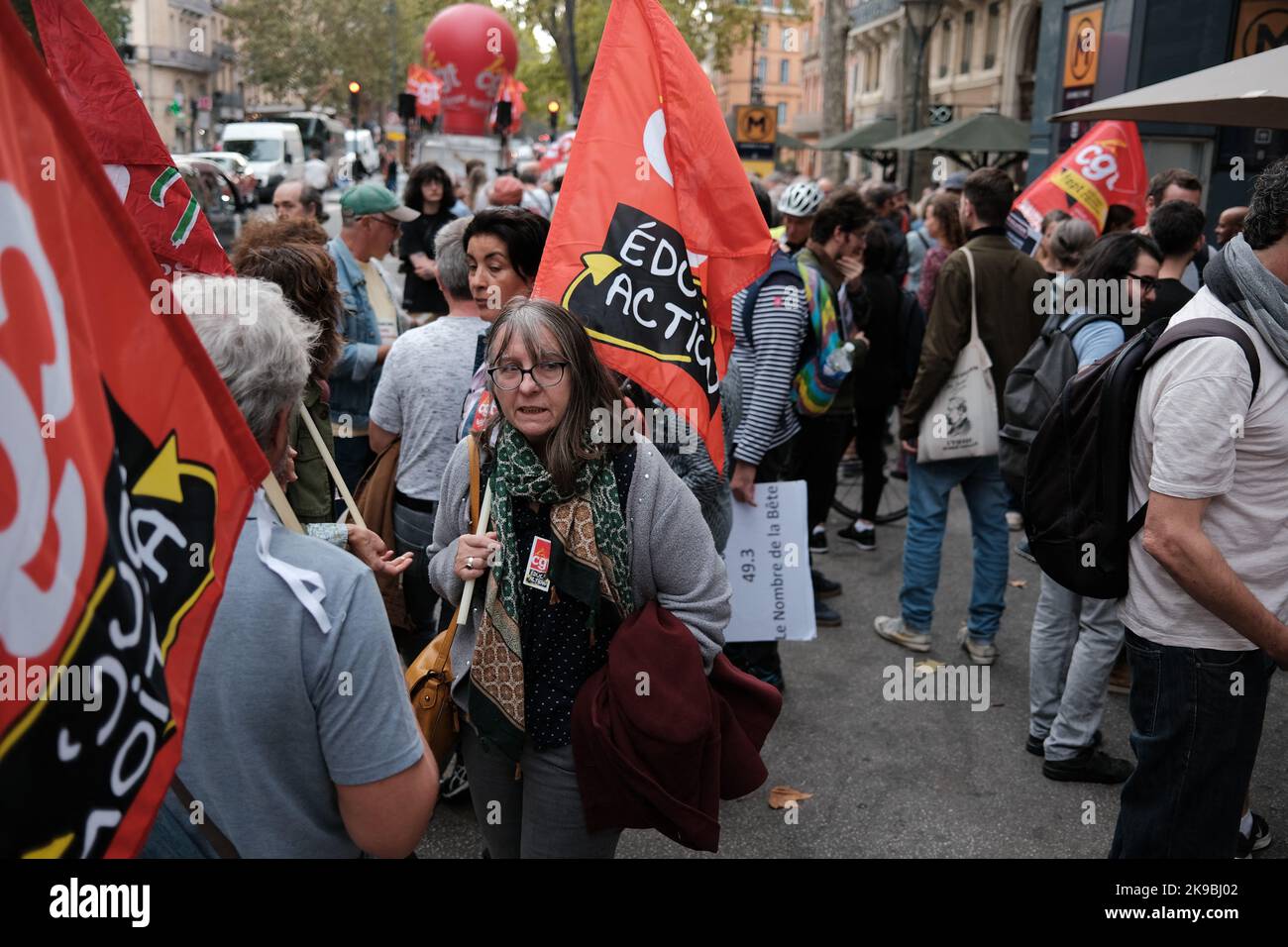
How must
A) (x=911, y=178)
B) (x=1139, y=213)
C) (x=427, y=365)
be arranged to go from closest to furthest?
(x=427, y=365), (x=1139, y=213), (x=911, y=178)

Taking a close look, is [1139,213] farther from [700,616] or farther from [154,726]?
[154,726]

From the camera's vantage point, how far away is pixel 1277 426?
2.45 meters

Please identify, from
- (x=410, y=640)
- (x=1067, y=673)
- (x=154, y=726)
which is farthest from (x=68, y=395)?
(x=1067, y=673)

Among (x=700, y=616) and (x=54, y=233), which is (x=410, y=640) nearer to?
(x=700, y=616)

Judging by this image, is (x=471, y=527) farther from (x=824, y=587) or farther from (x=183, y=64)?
(x=183, y=64)

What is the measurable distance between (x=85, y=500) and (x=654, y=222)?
85.0 inches

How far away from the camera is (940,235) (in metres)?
6.99

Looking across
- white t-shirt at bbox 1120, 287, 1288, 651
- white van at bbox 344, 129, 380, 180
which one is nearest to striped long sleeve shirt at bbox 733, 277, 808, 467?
white t-shirt at bbox 1120, 287, 1288, 651

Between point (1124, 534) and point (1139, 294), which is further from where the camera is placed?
point (1139, 294)

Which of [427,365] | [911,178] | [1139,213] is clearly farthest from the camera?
[911,178]

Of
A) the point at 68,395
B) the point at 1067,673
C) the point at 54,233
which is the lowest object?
the point at 1067,673

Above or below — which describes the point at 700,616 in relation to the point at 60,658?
below

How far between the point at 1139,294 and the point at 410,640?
10.1 ft

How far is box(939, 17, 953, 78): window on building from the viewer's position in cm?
3225
